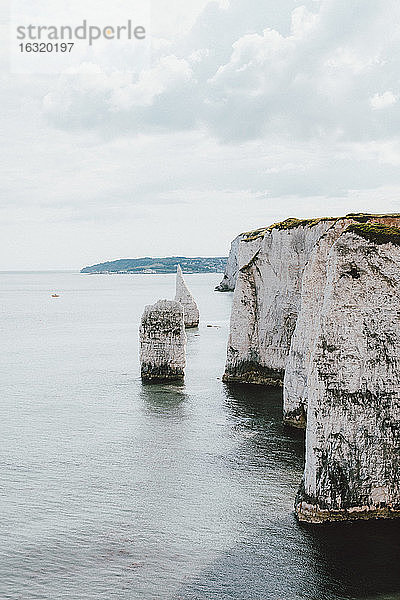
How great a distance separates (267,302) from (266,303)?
0.30 feet

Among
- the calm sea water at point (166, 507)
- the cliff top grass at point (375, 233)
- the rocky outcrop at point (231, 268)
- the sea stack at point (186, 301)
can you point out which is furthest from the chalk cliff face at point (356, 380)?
the rocky outcrop at point (231, 268)

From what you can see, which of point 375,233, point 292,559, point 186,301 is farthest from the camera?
point 186,301

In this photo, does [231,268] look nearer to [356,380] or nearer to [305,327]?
[305,327]

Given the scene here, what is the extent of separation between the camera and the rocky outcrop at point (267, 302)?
33.1 m

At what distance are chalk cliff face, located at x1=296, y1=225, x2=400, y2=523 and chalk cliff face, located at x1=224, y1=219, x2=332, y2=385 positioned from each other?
14.2 meters

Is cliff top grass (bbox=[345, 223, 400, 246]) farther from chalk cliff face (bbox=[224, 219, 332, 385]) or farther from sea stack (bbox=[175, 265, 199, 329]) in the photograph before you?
sea stack (bbox=[175, 265, 199, 329])

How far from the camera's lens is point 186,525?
19.1 m

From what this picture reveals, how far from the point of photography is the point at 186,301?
68.5 m

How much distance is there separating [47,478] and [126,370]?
21.3 meters

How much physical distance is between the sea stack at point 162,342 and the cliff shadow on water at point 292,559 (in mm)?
14988

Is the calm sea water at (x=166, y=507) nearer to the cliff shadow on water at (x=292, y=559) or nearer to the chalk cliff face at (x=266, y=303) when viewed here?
the cliff shadow on water at (x=292, y=559)

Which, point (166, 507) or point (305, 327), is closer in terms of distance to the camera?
point (166, 507)

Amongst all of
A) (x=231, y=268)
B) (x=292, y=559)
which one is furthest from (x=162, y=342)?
(x=231, y=268)

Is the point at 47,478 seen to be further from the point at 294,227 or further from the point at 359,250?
the point at 294,227
